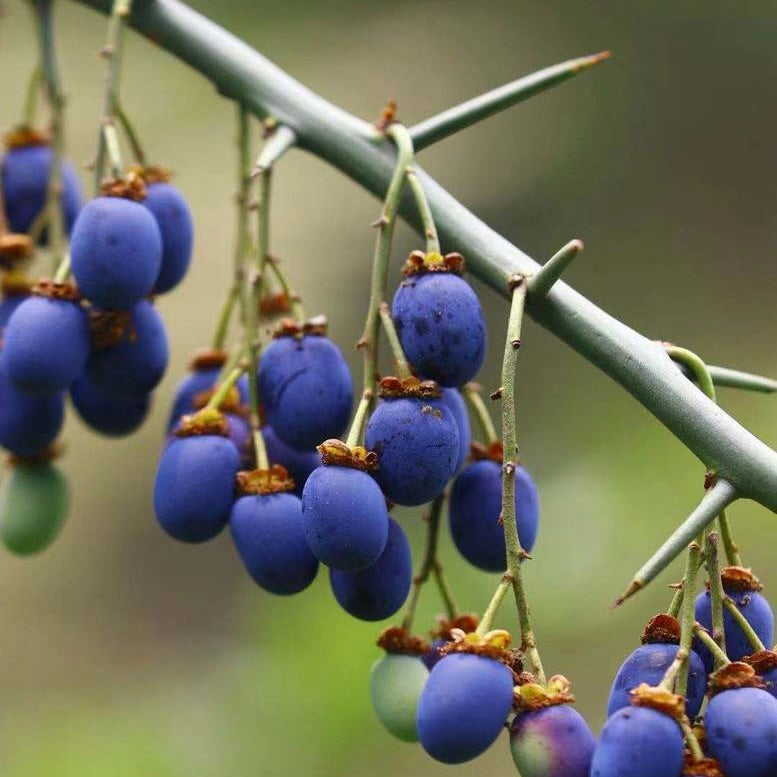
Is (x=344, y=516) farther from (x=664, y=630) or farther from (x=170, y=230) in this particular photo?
(x=170, y=230)

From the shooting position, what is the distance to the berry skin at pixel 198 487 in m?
1.34

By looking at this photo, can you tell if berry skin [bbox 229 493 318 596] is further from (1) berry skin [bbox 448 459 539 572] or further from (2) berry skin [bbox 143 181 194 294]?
→ (2) berry skin [bbox 143 181 194 294]

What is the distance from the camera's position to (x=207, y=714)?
3.20 metres

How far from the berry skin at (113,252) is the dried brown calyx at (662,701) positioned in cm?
69

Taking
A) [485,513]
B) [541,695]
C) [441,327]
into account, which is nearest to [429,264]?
[441,327]

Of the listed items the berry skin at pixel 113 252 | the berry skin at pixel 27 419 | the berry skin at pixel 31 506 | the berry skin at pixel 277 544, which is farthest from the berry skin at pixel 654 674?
the berry skin at pixel 31 506

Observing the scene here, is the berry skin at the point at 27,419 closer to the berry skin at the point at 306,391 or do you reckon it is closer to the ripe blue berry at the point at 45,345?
the ripe blue berry at the point at 45,345

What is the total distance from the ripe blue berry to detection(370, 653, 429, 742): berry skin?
47 cm

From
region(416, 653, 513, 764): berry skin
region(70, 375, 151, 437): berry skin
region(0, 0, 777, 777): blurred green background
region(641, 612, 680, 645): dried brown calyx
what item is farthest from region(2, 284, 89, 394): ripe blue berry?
region(0, 0, 777, 777): blurred green background

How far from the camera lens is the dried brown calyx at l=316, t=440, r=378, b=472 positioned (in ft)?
3.71

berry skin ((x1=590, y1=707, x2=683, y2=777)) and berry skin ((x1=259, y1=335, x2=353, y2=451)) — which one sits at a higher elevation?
berry skin ((x1=259, y1=335, x2=353, y2=451))

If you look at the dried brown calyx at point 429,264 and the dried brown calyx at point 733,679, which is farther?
the dried brown calyx at point 429,264

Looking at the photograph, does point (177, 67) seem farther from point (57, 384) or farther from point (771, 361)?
point (57, 384)

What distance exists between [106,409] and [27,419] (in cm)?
10
